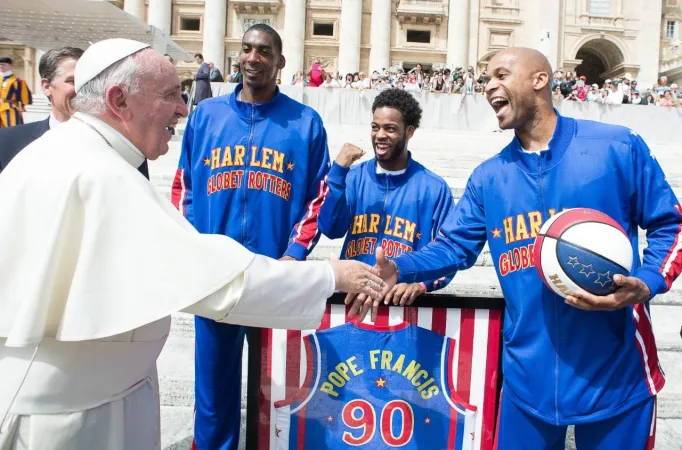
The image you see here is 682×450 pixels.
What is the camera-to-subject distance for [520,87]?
2342 mm

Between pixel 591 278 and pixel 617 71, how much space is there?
4517 centimetres

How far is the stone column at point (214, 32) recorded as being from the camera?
3866cm

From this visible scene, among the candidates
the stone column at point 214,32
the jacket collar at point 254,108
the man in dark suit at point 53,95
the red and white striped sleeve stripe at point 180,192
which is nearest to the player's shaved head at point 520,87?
the jacket collar at point 254,108

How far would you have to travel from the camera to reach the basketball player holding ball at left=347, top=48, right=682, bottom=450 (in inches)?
85.0

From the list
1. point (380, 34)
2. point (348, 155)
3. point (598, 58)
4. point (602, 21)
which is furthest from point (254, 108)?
point (598, 58)

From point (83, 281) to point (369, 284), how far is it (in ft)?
3.56

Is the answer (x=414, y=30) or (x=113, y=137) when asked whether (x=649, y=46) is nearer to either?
(x=414, y=30)

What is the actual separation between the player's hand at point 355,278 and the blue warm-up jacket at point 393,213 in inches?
31.4

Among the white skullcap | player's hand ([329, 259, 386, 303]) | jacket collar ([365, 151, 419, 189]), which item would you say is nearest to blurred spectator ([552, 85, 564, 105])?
jacket collar ([365, 151, 419, 189])

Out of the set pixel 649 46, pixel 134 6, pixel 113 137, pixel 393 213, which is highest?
pixel 134 6

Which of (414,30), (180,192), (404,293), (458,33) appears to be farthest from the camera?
(414,30)

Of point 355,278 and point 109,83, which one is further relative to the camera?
point 355,278

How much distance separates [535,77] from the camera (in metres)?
2.35

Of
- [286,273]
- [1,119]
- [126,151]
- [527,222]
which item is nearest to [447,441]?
[527,222]
